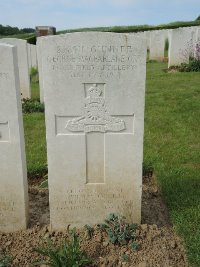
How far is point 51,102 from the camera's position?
2928 mm

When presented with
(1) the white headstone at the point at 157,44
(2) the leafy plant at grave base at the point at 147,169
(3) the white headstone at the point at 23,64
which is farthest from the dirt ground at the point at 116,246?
(1) the white headstone at the point at 157,44

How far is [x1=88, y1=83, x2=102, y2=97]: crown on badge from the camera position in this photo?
9.52 feet

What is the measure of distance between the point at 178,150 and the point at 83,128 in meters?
2.44

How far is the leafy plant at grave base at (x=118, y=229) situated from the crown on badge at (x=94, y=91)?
1.11m

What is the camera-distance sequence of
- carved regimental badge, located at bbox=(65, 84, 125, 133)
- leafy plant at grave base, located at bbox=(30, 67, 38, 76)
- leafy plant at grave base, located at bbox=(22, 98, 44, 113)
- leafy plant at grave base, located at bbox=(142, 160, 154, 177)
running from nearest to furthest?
carved regimental badge, located at bbox=(65, 84, 125, 133)
leafy plant at grave base, located at bbox=(142, 160, 154, 177)
leafy plant at grave base, located at bbox=(22, 98, 44, 113)
leafy plant at grave base, located at bbox=(30, 67, 38, 76)

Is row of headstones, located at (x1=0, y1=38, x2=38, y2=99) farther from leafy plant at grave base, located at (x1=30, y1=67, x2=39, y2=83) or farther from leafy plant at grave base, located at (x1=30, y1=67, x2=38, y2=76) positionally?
leafy plant at grave base, located at (x1=30, y1=67, x2=38, y2=76)

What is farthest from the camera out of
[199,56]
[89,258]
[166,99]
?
[199,56]

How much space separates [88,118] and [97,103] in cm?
15

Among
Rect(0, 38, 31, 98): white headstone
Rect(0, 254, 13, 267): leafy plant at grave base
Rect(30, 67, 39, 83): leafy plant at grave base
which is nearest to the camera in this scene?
Rect(0, 254, 13, 267): leafy plant at grave base

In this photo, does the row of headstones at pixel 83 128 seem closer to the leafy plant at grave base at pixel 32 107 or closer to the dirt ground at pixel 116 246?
the dirt ground at pixel 116 246

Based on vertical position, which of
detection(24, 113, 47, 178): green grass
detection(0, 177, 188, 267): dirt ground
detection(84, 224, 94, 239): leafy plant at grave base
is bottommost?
detection(0, 177, 188, 267): dirt ground

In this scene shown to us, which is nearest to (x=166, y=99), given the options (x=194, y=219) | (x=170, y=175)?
(x=170, y=175)

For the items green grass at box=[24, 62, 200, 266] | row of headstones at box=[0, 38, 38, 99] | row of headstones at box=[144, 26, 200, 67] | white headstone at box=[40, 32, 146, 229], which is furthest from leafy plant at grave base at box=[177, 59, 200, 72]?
white headstone at box=[40, 32, 146, 229]

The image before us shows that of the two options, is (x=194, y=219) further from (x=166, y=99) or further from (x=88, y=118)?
(x=166, y=99)
